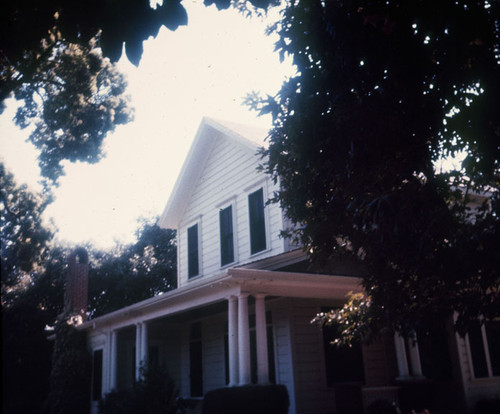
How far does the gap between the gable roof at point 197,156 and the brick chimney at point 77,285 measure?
612 cm

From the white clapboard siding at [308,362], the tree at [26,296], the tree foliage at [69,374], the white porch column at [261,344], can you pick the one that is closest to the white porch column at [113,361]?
Result: the tree at [26,296]

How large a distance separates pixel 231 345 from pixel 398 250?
550cm

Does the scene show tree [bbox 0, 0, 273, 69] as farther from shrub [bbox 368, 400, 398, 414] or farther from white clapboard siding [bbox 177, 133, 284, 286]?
white clapboard siding [bbox 177, 133, 284, 286]

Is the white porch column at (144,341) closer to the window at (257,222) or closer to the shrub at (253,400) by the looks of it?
the window at (257,222)

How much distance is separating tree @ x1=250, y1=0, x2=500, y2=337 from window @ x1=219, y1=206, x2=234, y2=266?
8151 millimetres

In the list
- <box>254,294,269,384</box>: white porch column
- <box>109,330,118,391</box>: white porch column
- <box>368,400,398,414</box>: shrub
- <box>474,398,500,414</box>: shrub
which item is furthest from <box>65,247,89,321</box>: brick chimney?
<box>474,398,500,414</box>: shrub

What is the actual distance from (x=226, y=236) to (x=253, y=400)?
276 inches

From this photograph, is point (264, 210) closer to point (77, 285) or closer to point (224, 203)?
point (224, 203)

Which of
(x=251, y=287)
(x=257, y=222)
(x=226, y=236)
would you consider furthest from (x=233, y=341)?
(x=226, y=236)

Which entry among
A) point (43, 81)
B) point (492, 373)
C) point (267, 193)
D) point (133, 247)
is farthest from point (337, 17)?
point (133, 247)

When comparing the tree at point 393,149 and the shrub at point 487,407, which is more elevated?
the tree at point 393,149

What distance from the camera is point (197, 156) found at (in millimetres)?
18141

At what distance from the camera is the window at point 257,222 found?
573 inches

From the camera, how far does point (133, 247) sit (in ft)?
121
